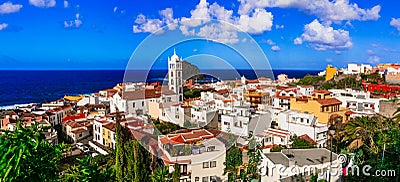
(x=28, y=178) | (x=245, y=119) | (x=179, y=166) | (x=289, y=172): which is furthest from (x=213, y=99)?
(x=28, y=178)

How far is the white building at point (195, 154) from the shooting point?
373 cm

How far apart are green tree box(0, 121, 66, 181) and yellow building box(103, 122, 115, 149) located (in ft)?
22.3

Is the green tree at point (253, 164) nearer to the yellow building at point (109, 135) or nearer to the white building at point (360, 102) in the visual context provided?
the yellow building at point (109, 135)

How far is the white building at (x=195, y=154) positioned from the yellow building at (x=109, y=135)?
3917mm

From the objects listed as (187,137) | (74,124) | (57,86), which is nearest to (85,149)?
(74,124)

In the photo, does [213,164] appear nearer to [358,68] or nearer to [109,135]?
[109,135]

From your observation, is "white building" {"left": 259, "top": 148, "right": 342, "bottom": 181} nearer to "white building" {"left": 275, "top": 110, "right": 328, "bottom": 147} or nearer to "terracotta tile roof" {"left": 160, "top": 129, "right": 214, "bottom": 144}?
"terracotta tile roof" {"left": 160, "top": 129, "right": 214, "bottom": 144}

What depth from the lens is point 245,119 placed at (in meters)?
5.12

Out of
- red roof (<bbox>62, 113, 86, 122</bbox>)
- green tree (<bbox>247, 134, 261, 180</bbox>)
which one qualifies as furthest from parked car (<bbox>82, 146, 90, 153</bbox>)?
green tree (<bbox>247, 134, 261, 180</bbox>)

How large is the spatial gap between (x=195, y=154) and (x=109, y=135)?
15.3 feet

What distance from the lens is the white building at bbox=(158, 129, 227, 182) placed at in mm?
3730

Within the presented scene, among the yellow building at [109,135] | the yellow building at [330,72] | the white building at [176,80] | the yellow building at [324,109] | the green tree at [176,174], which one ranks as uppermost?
the yellow building at [330,72]

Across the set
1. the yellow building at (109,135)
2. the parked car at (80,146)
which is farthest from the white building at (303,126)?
the parked car at (80,146)

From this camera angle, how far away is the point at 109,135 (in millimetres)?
8070
